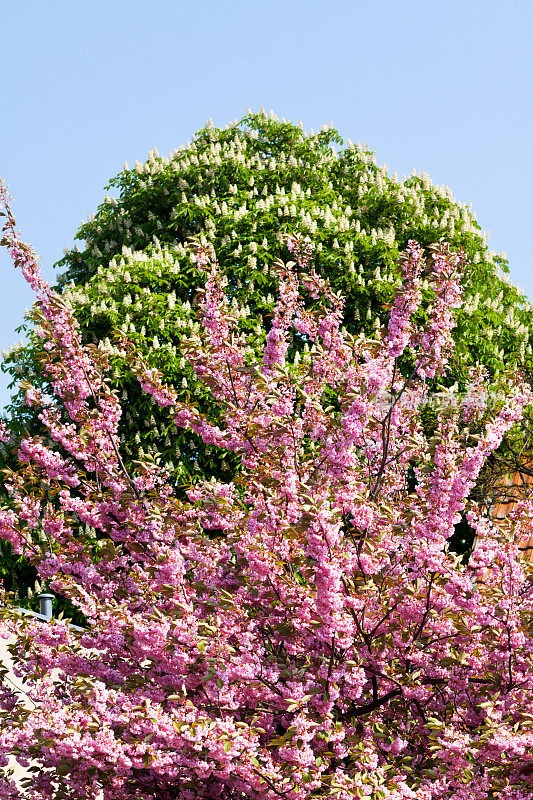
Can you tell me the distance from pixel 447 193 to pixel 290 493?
49.3ft

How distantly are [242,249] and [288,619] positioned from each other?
1000 cm

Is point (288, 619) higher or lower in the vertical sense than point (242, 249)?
lower

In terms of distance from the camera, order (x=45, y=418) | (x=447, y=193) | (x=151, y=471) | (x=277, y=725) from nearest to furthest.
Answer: (x=277, y=725) → (x=151, y=471) → (x=45, y=418) → (x=447, y=193)

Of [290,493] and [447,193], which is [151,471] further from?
[447,193]

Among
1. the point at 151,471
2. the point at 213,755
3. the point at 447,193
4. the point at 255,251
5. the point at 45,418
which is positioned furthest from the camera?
the point at 447,193

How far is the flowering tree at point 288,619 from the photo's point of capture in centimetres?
392

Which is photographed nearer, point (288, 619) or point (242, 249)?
point (288, 619)

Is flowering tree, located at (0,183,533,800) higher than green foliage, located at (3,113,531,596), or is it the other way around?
green foliage, located at (3,113,531,596)

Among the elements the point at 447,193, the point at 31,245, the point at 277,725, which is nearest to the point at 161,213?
the point at 447,193

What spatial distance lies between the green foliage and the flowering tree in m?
5.84

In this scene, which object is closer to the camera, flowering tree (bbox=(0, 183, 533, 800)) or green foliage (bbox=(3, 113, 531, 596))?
flowering tree (bbox=(0, 183, 533, 800))

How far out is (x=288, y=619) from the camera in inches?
183

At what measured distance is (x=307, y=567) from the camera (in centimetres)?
418

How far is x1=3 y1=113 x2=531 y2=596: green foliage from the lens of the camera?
12445mm
